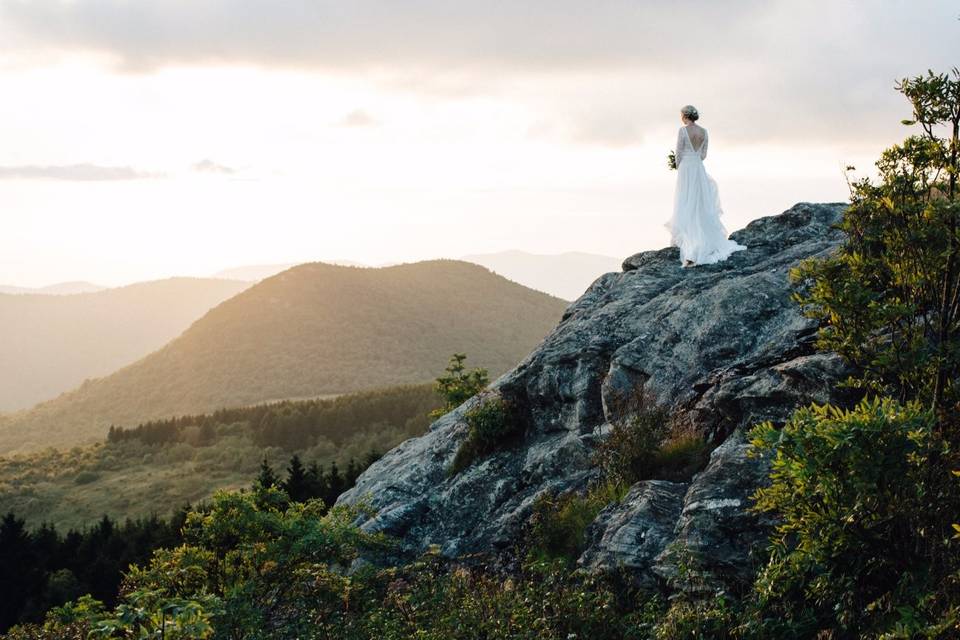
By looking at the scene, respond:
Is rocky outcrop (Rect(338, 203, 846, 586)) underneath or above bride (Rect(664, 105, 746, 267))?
underneath

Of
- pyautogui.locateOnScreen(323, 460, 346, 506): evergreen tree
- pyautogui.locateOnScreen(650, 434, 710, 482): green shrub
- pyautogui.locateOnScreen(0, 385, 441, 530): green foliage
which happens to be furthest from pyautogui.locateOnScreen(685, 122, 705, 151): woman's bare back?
pyautogui.locateOnScreen(0, 385, 441, 530): green foliage

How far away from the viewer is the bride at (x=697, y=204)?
17906 mm

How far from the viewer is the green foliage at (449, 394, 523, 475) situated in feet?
52.0

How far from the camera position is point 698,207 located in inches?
703

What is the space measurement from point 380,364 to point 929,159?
13856cm

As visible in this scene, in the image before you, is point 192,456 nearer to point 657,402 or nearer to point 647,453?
point 657,402

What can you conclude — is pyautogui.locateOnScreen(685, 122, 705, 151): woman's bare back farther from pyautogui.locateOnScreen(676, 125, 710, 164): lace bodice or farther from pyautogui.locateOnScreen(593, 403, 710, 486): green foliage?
pyautogui.locateOnScreen(593, 403, 710, 486): green foliage

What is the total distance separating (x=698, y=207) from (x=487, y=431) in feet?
22.3

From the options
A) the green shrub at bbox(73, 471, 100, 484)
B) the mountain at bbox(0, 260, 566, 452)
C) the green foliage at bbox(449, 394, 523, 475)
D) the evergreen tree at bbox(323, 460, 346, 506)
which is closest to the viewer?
the green foliage at bbox(449, 394, 523, 475)

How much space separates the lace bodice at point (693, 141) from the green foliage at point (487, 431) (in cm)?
701

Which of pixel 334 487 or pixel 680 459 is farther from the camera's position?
pixel 334 487

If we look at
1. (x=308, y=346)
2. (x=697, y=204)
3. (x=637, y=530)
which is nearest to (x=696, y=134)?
(x=697, y=204)

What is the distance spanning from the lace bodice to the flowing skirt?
0.32 feet

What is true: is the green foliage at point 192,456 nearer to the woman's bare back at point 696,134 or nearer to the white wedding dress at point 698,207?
the white wedding dress at point 698,207
